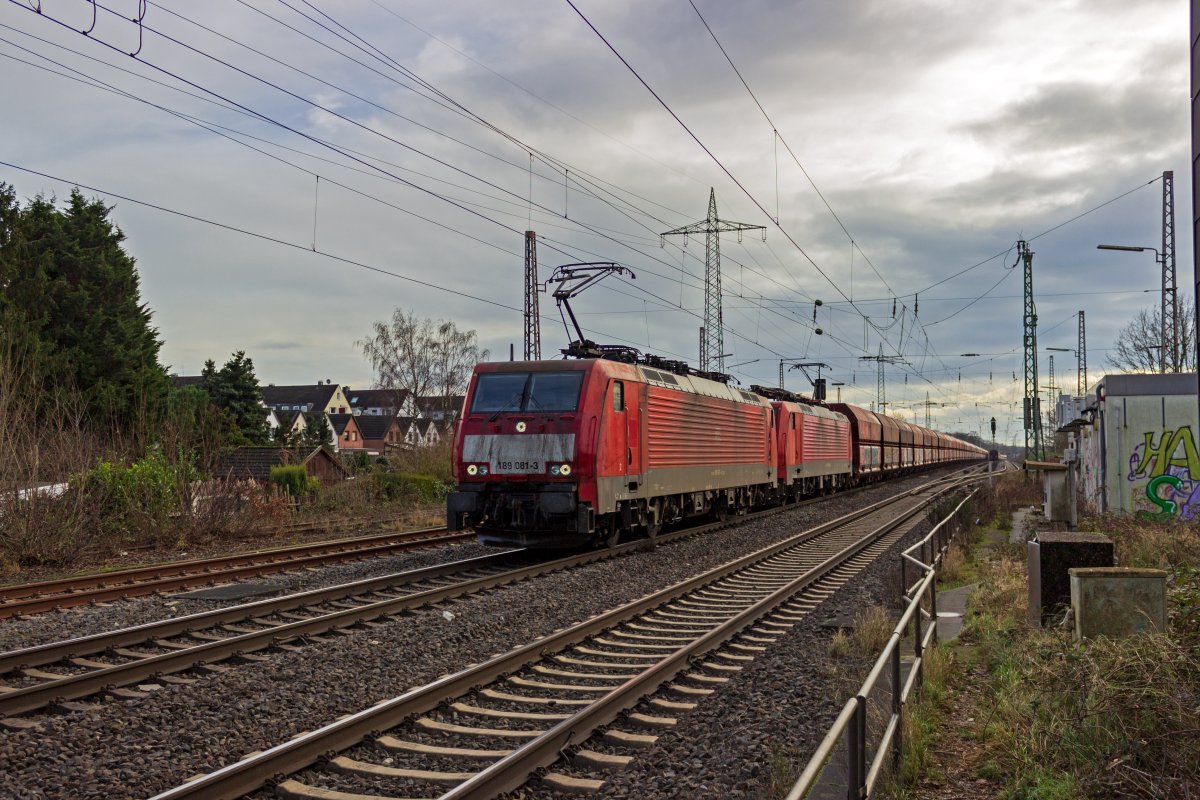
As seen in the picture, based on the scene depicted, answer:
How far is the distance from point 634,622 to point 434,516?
1448 cm

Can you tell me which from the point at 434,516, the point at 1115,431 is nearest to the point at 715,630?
the point at 1115,431

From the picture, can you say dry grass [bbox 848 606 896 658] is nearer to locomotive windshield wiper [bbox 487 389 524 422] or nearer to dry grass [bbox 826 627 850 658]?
dry grass [bbox 826 627 850 658]

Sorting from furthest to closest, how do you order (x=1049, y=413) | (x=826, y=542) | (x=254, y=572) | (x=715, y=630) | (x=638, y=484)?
(x=1049, y=413), (x=826, y=542), (x=638, y=484), (x=254, y=572), (x=715, y=630)

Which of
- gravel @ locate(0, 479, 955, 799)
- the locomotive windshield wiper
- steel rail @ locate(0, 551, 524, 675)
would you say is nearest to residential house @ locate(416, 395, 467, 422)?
the locomotive windshield wiper

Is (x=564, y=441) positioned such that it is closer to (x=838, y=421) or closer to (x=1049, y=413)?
(x=838, y=421)

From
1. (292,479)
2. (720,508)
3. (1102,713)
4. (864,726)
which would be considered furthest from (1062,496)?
(292,479)

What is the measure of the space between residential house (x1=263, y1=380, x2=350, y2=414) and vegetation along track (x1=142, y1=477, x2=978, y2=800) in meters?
98.3

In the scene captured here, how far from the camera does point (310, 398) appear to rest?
10669 cm

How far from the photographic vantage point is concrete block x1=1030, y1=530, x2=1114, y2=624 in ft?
29.2

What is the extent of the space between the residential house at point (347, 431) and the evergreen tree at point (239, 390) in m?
42.1

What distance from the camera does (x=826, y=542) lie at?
61.8 ft

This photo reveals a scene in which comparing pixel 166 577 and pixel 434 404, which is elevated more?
pixel 434 404

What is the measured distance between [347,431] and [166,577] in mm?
81933

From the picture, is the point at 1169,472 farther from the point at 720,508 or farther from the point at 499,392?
the point at 499,392
